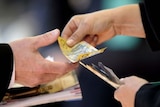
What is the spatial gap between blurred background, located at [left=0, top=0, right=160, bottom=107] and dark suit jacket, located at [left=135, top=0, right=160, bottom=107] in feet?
1.15

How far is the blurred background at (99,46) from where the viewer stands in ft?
4.93

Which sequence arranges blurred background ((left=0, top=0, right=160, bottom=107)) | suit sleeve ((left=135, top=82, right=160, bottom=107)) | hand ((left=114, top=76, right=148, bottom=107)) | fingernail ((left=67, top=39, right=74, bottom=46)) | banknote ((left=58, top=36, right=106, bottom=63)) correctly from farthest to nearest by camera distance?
blurred background ((left=0, top=0, right=160, bottom=107)) < fingernail ((left=67, top=39, right=74, bottom=46)) < banknote ((left=58, top=36, right=106, bottom=63)) < hand ((left=114, top=76, right=148, bottom=107)) < suit sleeve ((left=135, top=82, right=160, bottom=107))

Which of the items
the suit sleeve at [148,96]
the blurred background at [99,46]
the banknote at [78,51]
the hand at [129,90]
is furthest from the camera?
the blurred background at [99,46]

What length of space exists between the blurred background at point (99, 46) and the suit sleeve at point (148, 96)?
64cm

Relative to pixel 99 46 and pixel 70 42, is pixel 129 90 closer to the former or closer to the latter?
pixel 70 42

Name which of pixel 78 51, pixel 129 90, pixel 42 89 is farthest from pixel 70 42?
pixel 129 90

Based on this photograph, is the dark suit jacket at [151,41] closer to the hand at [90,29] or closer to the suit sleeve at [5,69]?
the hand at [90,29]

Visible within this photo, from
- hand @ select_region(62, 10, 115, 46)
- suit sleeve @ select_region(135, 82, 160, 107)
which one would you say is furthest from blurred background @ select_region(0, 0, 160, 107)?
suit sleeve @ select_region(135, 82, 160, 107)

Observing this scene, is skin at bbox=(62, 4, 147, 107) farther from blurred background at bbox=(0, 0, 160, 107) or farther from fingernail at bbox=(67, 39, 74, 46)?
blurred background at bbox=(0, 0, 160, 107)

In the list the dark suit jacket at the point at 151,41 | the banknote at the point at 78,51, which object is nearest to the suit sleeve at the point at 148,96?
the dark suit jacket at the point at 151,41

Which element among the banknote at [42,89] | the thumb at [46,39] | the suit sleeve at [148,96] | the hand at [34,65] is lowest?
the suit sleeve at [148,96]

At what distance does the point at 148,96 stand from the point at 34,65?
1.52 ft

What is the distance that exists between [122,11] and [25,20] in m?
0.54

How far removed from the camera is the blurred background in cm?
150
